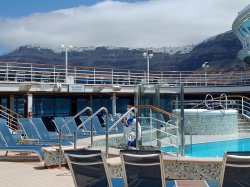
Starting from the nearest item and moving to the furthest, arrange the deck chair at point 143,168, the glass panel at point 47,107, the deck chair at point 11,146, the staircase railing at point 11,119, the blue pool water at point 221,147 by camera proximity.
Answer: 1. the deck chair at point 143,168
2. the deck chair at point 11,146
3. the blue pool water at point 221,147
4. the staircase railing at point 11,119
5. the glass panel at point 47,107

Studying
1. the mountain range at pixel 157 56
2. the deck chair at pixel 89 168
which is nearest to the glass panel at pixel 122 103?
the deck chair at pixel 89 168

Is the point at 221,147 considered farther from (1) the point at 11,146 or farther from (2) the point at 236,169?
(2) the point at 236,169

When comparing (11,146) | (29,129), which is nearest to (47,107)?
(29,129)

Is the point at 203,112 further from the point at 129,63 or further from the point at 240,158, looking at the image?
the point at 129,63

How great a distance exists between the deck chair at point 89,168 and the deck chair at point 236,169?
3.83 ft

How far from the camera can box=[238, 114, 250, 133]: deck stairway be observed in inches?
597

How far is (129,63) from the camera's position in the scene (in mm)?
145000

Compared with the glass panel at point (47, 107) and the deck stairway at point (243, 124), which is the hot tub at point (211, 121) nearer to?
the deck stairway at point (243, 124)

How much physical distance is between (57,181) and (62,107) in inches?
895

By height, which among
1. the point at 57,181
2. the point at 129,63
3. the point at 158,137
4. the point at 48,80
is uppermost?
the point at 129,63

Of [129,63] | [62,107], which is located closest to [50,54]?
[129,63]

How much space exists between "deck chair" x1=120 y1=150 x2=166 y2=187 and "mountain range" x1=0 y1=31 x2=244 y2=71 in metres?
79.1

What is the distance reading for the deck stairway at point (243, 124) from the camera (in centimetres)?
1516

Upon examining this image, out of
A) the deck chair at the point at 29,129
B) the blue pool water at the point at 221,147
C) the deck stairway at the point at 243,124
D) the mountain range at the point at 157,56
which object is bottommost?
the blue pool water at the point at 221,147
